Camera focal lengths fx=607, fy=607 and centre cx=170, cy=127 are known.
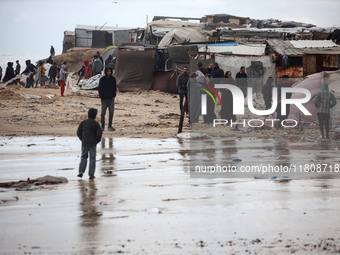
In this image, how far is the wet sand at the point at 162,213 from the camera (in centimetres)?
578

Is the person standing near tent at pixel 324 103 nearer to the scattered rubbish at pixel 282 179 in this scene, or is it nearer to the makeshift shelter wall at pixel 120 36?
the scattered rubbish at pixel 282 179

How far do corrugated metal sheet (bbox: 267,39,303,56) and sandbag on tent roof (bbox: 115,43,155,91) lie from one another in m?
6.07

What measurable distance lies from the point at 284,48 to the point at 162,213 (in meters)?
22.5

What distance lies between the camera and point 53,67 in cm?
3569

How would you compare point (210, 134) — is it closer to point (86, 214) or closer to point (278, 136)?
point (278, 136)

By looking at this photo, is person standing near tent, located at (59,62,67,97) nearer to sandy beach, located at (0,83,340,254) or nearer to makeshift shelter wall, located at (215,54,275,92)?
makeshift shelter wall, located at (215,54,275,92)

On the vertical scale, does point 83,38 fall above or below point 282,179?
above

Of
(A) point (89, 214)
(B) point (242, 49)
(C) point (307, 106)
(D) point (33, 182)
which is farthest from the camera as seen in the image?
(B) point (242, 49)

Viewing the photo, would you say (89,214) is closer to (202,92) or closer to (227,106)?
(202,92)

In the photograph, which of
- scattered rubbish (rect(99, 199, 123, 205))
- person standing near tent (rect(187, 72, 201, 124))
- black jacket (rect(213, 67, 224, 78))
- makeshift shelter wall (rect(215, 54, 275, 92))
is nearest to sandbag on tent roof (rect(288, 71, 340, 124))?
black jacket (rect(213, 67, 224, 78))

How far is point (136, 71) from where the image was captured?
30641mm

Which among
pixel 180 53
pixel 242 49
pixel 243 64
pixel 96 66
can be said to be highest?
pixel 242 49

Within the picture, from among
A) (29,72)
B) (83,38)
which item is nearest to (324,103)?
(29,72)

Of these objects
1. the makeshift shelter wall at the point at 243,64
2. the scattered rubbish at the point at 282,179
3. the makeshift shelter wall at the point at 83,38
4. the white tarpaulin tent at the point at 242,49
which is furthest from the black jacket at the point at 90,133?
Result: the makeshift shelter wall at the point at 83,38
